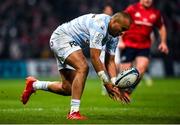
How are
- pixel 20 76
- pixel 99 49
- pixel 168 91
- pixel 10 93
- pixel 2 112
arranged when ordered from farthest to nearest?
1. pixel 20 76
2. pixel 168 91
3. pixel 10 93
4. pixel 2 112
5. pixel 99 49

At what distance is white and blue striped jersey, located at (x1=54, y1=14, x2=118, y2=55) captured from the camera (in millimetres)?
11719

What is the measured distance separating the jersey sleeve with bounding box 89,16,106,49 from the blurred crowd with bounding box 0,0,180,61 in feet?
61.9

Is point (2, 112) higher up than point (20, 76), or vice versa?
point (2, 112)

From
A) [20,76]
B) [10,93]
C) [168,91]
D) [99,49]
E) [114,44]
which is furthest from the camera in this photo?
[20,76]

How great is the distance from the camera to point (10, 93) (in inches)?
781

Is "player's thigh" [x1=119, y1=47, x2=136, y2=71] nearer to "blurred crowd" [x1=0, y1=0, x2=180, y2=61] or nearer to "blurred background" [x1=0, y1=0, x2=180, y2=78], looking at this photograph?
"blurred background" [x1=0, y1=0, x2=180, y2=78]

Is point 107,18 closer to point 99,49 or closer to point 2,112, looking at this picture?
point 99,49

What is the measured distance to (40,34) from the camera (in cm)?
3153

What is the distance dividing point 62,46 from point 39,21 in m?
19.5

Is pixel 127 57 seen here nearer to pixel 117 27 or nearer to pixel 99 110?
pixel 99 110

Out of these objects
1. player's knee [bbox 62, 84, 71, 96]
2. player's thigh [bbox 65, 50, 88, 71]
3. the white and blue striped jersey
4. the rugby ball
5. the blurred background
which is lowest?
the blurred background

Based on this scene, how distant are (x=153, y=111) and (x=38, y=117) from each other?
2.79 metres

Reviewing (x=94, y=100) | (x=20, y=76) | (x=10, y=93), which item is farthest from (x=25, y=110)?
(x=20, y=76)

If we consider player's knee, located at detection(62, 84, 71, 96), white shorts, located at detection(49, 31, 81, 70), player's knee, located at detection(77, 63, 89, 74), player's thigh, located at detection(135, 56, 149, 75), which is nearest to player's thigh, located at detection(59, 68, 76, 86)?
player's knee, located at detection(62, 84, 71, 96)
